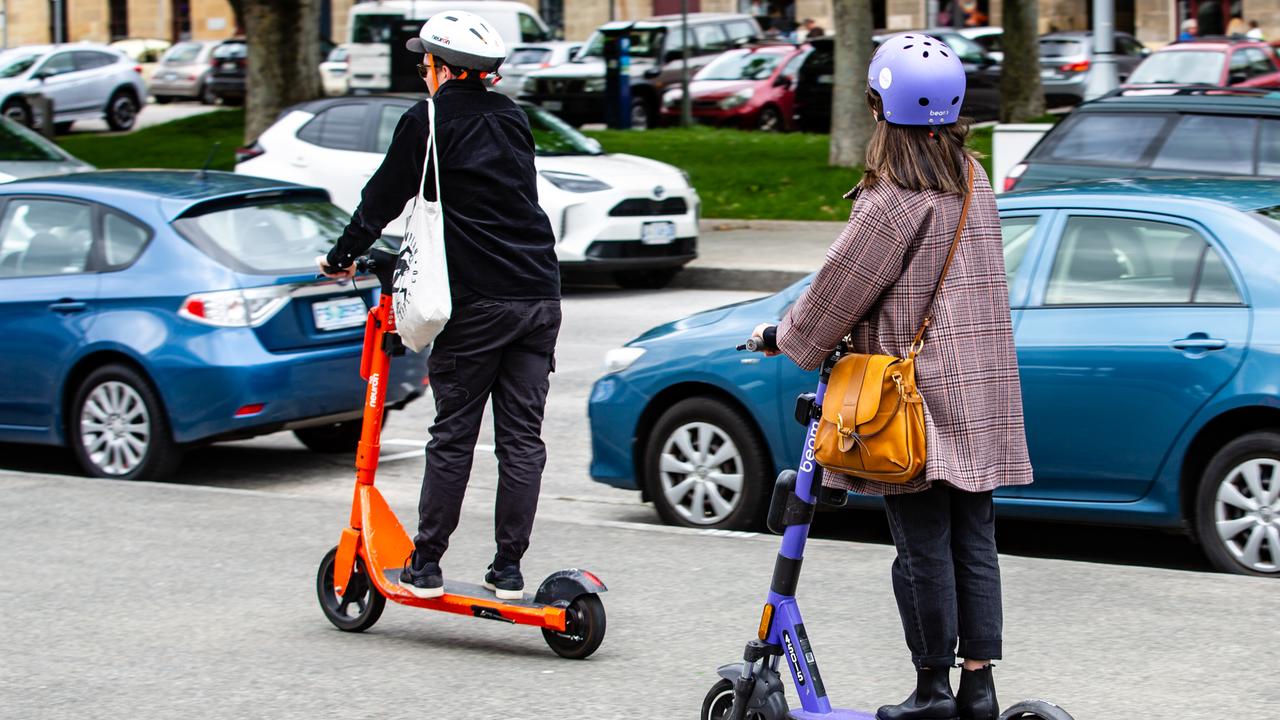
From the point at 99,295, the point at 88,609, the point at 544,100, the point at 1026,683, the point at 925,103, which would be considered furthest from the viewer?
the point at 544,100

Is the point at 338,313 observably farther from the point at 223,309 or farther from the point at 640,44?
the point at 640,44

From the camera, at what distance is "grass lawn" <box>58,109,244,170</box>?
24.9 m

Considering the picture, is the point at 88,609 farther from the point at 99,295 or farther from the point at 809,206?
the point at 809,206

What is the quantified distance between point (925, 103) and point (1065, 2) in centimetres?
4394

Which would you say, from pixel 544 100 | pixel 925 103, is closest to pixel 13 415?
pixel 925 103

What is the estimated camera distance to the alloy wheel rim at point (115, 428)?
27.7 feet

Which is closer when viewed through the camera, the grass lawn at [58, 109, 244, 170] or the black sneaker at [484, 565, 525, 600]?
the black sneaker at [484, 565, 525, 600]

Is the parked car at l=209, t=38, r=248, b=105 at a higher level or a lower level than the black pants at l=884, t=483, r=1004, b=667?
higher

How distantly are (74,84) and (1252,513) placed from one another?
110 ft

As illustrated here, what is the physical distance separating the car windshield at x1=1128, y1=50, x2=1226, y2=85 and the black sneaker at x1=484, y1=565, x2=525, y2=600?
780 inches

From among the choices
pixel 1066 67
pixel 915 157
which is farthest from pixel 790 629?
pixel 1066 67

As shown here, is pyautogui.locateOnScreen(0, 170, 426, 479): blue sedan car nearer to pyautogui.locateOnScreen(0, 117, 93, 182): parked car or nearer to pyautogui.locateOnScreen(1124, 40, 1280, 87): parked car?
pyautogui.locateOnScreen(0, 117, 93, 182): parked car

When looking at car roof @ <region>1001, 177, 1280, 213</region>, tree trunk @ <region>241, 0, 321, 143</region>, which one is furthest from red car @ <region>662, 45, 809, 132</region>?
car roof @ <region>1001, 177, 1280, 213</region>

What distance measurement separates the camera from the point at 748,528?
7.22 m
